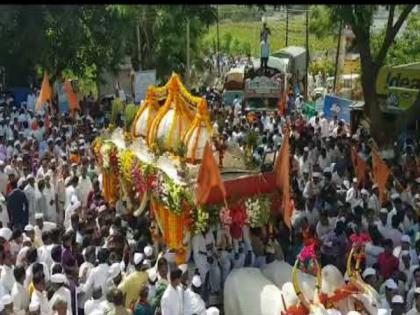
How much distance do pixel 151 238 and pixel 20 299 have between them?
2969mm

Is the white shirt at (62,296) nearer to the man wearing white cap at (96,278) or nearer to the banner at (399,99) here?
the man wearing white cap at (96,278)

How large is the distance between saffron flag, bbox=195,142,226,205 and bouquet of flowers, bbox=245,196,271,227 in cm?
51

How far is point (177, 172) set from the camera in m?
9.16

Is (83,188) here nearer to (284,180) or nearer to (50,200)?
(50,200)

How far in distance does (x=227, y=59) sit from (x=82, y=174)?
98.6 feet

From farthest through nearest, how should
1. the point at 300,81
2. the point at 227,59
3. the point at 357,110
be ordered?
1. the point at 227,59
2. the point at 300,81
3. the point at 357,110

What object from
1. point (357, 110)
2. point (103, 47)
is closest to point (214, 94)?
point (103, 47)

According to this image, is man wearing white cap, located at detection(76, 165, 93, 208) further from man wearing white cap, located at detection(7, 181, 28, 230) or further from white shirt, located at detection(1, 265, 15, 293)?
white shirt, located at detection(1, 265, 15, 293)

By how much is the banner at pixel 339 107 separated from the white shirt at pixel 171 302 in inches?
465

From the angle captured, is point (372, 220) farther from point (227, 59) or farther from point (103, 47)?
point (227, 59)

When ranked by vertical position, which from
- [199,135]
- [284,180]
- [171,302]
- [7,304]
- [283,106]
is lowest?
[283,106]

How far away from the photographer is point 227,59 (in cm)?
4112

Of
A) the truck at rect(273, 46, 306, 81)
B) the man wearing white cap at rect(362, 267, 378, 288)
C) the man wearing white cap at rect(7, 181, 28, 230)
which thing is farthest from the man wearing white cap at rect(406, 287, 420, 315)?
the truck at rect(273, 46, 306, 81)

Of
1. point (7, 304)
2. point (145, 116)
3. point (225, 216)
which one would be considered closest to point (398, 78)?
point (145, 116)
